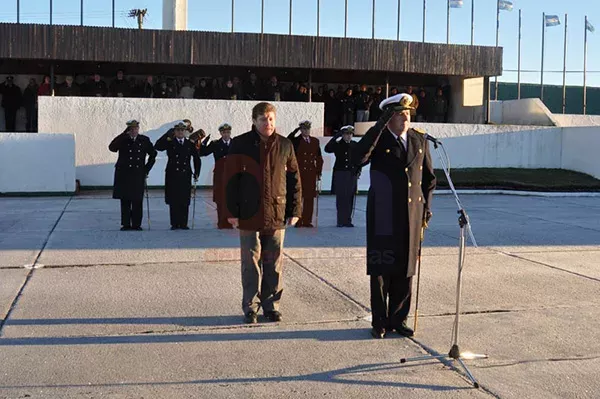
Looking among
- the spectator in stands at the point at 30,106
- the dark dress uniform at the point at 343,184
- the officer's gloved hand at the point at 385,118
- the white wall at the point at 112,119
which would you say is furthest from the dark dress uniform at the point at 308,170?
the spectator in stands at the point at 30,106

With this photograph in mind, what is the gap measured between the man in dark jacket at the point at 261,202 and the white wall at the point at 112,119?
16040mm

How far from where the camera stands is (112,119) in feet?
73.5

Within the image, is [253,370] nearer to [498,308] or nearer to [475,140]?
[498,308]

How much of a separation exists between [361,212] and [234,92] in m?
10.5

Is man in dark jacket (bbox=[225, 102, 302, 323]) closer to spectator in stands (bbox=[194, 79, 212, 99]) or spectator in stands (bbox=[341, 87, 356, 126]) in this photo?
spectator in stands (bbox=[194, 79, 212, 99])

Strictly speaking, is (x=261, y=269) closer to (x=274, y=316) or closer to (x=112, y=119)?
(x=274, y=316)

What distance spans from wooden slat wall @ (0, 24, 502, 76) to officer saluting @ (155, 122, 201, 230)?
12101 millimetres

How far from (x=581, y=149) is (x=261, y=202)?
23511mm

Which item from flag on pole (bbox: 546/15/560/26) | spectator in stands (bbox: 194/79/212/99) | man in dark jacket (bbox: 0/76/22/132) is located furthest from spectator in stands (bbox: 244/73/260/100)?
flag on pole (bbox: 546/15/560/26)

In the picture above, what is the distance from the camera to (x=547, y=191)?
74.0 ft

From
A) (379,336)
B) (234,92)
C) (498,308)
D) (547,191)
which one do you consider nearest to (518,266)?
(498,308)

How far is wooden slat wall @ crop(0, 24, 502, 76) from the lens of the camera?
77.5ft

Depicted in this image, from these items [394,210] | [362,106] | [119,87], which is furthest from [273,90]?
[394,210]

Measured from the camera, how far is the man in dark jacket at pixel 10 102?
968 inches
